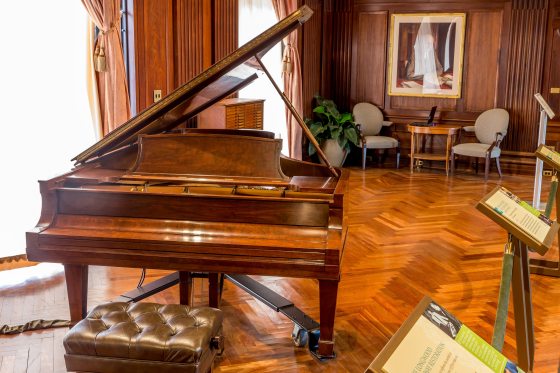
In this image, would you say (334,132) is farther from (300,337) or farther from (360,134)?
(300,337)

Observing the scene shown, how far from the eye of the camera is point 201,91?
3463 mm

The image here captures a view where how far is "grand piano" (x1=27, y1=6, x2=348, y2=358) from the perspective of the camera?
2.98m

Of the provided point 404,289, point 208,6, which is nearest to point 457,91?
point 208,6

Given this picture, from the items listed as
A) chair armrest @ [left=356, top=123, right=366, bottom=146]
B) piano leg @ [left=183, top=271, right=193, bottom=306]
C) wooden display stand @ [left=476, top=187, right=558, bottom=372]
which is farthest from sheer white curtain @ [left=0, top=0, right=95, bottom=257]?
chair armrest @ [left=356, top=123, right=366, bottom=146]

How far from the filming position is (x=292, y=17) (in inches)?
117

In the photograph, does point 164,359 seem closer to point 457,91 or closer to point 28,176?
point 28,176

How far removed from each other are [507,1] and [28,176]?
271 inches

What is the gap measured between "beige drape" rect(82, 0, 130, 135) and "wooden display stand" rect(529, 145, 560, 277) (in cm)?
322

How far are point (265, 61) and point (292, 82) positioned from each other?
19.3 inches

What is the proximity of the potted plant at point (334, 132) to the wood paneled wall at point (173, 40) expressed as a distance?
8.58ft

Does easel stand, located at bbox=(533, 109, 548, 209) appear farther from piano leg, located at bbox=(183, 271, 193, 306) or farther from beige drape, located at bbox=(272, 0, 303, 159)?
piano leg, located at bbox=(183, 271, 193, 306)

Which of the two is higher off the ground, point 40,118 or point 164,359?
point 40,118

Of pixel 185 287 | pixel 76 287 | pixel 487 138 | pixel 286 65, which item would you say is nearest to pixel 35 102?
pixel 76 287

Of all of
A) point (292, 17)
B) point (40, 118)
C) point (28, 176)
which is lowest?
point (28, 176)
